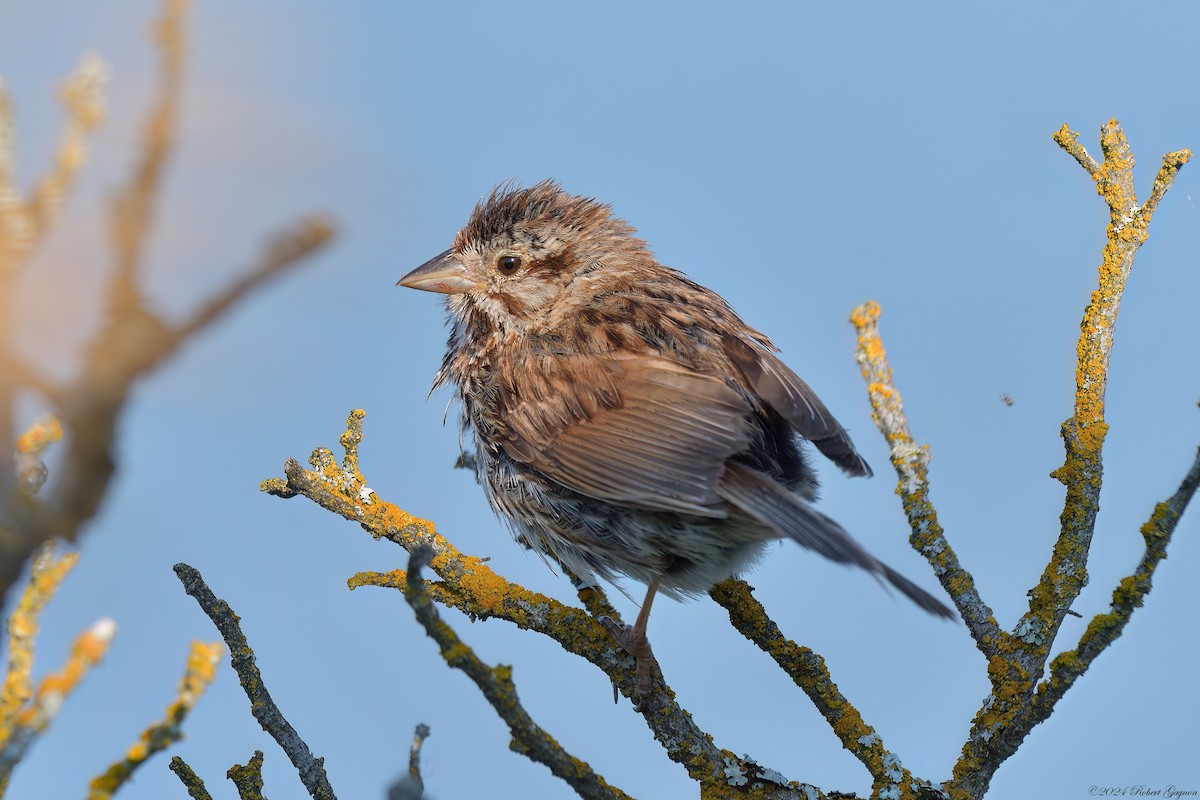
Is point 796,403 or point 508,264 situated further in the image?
point 508,264

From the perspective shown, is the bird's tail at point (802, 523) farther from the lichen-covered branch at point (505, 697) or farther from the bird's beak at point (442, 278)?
the bird's beak at point (442, 278)

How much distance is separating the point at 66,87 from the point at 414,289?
3.13 m

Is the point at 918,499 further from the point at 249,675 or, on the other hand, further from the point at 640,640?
the point at 249,675

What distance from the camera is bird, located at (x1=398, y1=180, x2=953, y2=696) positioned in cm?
335

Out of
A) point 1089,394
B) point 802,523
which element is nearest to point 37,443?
point 802,523

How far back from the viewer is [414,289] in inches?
171

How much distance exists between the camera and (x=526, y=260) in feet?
13.9

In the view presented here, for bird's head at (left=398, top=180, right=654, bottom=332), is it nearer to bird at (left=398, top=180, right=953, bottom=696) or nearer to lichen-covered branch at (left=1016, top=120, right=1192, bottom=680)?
bird at (left=398, top=180, right=953, bottom=696)

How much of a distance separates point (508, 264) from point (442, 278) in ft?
0.83

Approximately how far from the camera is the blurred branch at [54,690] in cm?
146

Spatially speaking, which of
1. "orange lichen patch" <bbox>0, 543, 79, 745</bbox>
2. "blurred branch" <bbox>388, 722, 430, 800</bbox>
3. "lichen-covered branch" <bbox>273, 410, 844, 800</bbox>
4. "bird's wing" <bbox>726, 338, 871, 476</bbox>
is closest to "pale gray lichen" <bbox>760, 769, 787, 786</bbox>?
"lichen-covered branch" <bbox>273, 410, 844, 800</bbox>

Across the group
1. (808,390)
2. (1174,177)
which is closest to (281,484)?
(808,390)

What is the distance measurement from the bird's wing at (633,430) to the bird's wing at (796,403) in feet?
0.43

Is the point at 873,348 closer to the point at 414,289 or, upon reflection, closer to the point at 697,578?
the point at 697,578
